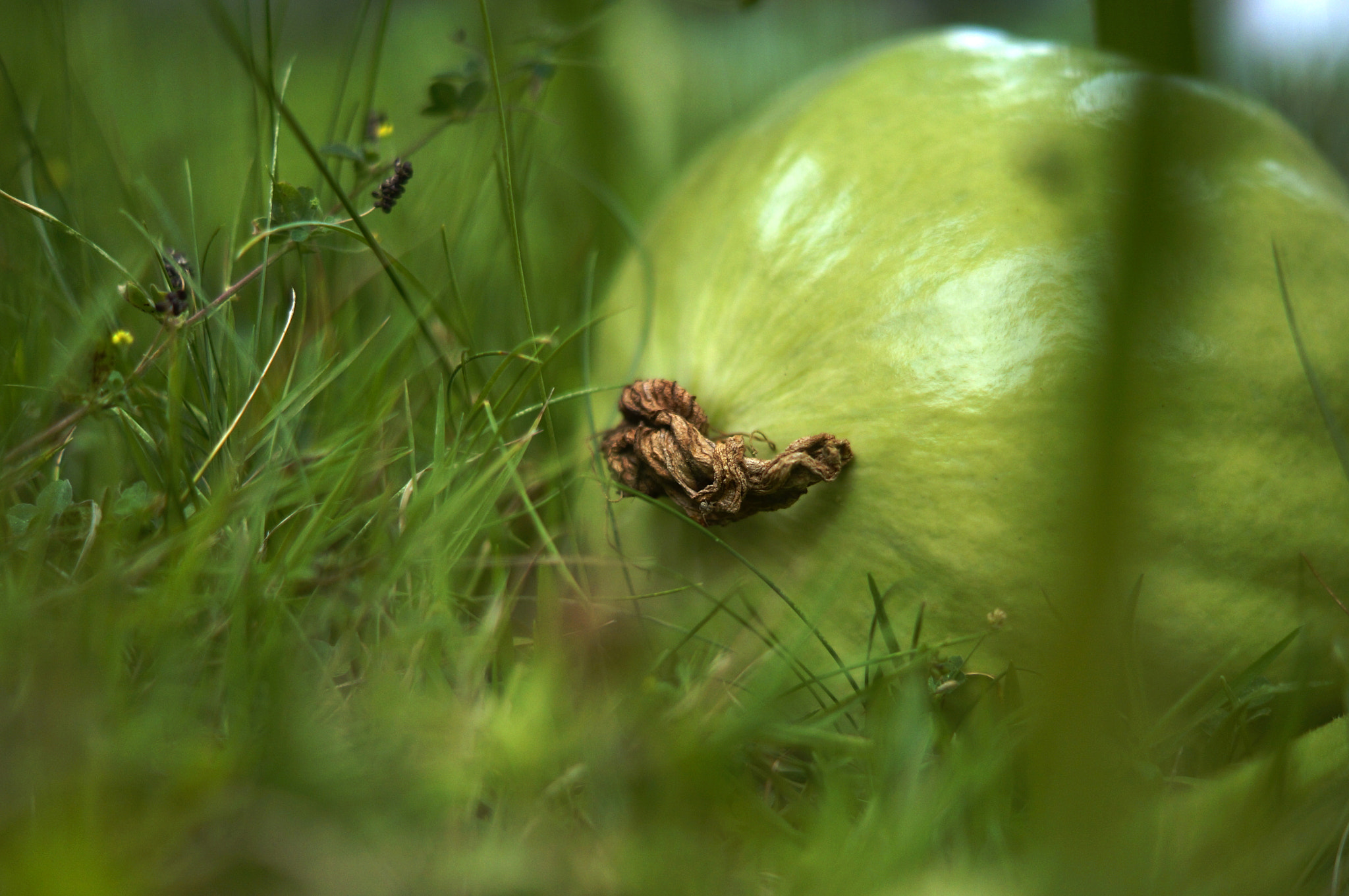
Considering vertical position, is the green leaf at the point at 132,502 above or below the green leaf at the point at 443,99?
below

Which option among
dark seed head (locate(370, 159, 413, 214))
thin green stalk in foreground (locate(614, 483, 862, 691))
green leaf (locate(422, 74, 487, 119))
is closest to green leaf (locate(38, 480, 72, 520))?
dark seed head (locate(370, 159, 413, 214))

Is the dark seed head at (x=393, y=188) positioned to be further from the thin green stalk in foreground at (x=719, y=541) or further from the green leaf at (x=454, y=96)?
the thin green stalk in foreground at (x=719, y=541)

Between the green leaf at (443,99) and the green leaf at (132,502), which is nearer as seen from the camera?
the green leaf at (132,502)

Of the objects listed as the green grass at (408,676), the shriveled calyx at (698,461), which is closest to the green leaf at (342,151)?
the green grass at (408,676)

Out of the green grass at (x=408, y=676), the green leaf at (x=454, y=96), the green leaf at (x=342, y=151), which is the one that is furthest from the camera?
the green leaf at (x=454, y=96)

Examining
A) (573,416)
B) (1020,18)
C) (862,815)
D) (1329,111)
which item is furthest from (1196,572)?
(1020,18)

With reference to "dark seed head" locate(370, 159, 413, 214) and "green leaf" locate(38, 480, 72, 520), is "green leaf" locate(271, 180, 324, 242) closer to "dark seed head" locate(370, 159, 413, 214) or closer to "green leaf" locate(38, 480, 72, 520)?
"dark seed head" locate(370, 159, 413, 214)

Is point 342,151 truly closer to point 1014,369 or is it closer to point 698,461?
point 698,461
